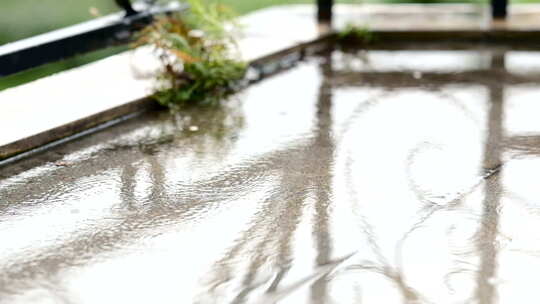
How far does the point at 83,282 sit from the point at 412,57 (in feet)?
12.7

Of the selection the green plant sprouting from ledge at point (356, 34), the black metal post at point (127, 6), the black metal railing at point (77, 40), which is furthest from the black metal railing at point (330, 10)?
the black metal post at point (127, 6)

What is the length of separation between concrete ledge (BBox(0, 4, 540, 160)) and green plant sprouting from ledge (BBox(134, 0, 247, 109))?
191 millimetres

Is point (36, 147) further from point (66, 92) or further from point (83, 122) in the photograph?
point (66, 92)

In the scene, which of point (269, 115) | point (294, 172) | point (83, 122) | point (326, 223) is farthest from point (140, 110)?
point (326, 223)

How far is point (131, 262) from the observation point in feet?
10.1

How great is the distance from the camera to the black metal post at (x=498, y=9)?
21.7ft

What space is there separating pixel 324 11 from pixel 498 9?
1450 millimetres

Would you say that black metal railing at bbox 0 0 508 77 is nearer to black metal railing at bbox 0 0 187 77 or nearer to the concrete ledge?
black metal railing at bbox 0 0 187 77

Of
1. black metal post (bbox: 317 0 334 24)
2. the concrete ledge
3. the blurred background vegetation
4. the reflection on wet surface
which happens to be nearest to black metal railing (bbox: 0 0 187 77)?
Result: the concrete ledge

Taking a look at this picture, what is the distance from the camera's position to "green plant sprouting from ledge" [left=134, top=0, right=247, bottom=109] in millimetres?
5168

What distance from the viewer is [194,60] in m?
5.16

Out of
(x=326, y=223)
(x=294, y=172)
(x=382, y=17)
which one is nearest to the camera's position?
(x=326, y=223)

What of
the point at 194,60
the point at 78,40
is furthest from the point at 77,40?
the point at 194,60

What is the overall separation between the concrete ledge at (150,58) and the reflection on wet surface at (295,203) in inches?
6.8
